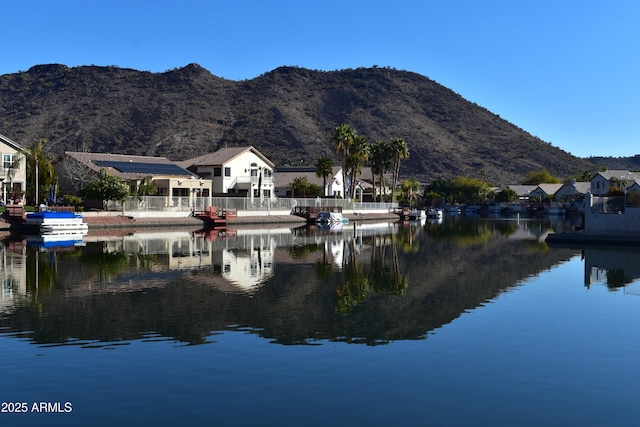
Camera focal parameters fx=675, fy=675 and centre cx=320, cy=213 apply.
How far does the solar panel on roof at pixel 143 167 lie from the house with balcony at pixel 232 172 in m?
8.40

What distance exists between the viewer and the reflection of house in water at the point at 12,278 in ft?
80.5

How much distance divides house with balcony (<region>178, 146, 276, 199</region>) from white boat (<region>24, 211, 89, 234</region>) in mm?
44580

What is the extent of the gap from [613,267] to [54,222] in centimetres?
4529

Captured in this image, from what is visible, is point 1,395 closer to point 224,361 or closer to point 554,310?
point 224,361

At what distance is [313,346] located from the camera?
17938 mm

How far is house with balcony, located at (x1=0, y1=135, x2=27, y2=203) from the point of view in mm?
75250

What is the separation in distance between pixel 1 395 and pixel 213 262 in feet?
85.9

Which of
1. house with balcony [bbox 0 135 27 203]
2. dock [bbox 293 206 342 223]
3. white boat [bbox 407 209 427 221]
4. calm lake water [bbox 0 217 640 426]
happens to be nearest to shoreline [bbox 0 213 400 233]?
dock [bbox 293 206 342 223]

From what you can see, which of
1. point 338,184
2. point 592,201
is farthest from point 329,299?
point 338,184

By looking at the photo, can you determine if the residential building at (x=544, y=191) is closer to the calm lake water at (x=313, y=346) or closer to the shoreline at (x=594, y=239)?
the shoreline at (x=594, y=239)

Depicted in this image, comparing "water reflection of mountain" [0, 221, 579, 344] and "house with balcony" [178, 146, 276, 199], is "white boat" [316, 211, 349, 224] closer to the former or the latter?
"house with balcony" [178, 146, 276, 199]

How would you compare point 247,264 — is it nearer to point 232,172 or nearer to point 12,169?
point 12,169

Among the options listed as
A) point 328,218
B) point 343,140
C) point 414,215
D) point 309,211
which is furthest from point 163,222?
point 414,215

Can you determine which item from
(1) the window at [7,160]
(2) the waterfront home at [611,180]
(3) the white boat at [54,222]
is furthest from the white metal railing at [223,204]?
(2) the waterfront home at [611,180]
